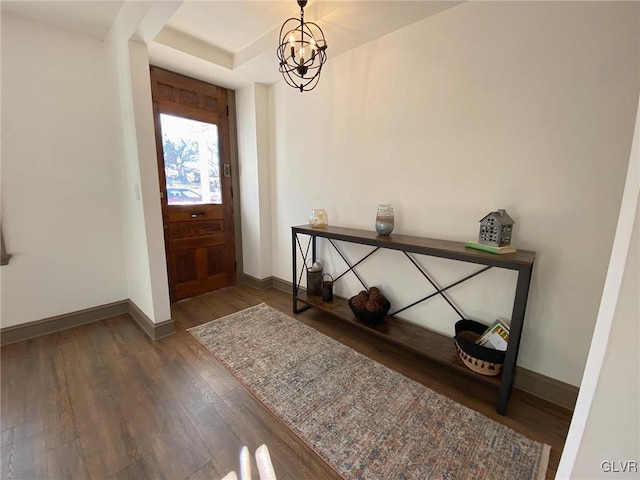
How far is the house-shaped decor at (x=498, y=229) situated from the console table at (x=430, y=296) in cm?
8

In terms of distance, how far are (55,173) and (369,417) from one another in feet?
10.0

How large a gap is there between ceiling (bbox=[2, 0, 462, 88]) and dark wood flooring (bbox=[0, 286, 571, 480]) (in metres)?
2.36

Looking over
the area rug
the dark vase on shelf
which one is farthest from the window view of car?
the dark vase on shelf

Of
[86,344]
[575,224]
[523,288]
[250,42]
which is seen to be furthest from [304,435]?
[250,42]

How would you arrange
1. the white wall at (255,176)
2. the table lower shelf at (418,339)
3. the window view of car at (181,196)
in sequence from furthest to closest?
the white wall at (255,176) < the window view of car at (181,196) < the table lower shelf at (418,339)

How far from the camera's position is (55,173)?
218 centimetres

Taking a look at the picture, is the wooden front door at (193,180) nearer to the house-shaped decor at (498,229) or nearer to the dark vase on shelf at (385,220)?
the dark vase on shelf at (385,220)

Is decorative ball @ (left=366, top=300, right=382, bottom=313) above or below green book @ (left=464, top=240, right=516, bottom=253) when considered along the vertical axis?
below

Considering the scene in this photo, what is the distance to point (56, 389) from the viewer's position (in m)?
1.62

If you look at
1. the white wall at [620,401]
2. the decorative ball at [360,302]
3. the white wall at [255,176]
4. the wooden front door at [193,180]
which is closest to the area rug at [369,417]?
the decorative ball at [360,302]

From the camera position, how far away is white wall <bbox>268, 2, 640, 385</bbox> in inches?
51.3

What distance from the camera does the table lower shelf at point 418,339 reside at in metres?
1.61

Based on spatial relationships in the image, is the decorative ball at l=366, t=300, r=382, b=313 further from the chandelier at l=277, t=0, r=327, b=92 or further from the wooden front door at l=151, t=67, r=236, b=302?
the wooden front door at l=151, t=67, r=236, b=302

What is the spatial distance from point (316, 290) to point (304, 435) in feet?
4.61
